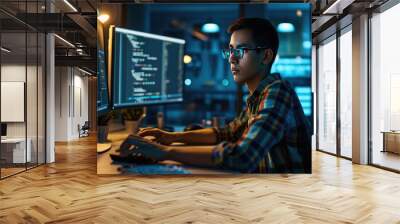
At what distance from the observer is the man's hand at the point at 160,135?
12.1 feet

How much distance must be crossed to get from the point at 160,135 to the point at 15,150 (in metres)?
4.27

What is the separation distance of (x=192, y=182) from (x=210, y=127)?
2221mm

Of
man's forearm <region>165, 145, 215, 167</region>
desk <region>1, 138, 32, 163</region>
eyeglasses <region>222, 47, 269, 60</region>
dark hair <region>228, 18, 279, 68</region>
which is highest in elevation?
dark hair <region>228, 18, 279, 68</region>

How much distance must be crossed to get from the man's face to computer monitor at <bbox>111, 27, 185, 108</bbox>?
51 cm

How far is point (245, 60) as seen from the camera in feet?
11.4

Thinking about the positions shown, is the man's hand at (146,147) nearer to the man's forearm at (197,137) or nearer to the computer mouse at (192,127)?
the man's forearm at (197,137)

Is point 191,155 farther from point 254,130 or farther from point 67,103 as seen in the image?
point 67,103

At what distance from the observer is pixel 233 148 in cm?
352

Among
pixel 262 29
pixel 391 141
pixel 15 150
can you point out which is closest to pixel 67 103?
pixel 15 150

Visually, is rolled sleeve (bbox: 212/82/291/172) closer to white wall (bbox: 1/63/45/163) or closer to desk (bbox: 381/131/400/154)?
desk (bbox: 381/131/400/154)

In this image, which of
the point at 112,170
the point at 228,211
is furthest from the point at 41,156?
the point at 228,211

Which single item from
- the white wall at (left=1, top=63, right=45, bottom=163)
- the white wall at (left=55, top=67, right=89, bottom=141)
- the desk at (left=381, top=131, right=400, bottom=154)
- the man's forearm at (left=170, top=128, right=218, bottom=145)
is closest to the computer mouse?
the man's forearm at (left=170, top=128, right=218, bottom=145)

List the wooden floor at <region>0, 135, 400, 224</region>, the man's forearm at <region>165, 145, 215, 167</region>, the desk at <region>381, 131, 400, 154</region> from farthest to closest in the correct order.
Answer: the desk at <region>381, 131, 400, 154</region>, the wooden floor at <region>0, 135, 400, 224</region>, the man's forearm at <region>165, 145, 215, 167</region>

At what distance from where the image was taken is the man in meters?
3.37
